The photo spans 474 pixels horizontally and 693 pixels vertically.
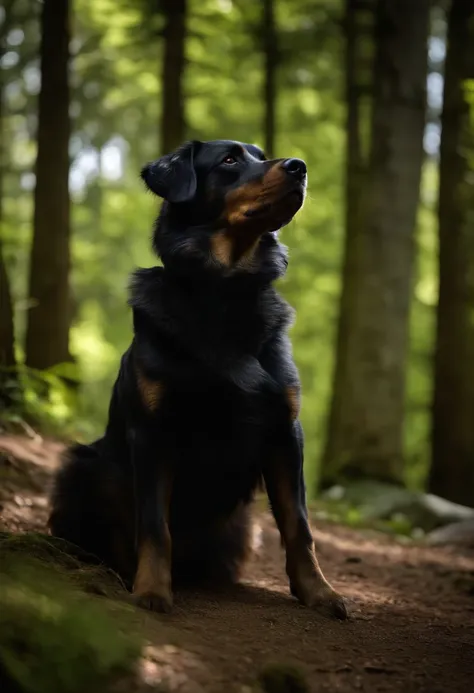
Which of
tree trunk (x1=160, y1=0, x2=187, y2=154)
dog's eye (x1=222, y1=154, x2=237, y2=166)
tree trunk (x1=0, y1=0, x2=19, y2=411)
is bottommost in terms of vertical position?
tree trunk (x1=0, y1=0, x2=19, y2=411)

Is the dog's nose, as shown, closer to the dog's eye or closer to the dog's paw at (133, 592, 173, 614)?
the dog's eye

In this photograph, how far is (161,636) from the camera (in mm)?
2797

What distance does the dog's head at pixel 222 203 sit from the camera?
404 centimetres

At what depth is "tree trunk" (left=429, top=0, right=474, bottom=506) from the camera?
11.8 m

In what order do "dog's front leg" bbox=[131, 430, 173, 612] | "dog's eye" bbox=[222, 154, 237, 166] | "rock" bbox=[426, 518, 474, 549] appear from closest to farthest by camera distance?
"dog's front leg" bbox=[131, 430, 173, 612], "dog's eye" bbox=[222, 154, 237, 166], "rock" bbox=[426, 518, 474, 549]

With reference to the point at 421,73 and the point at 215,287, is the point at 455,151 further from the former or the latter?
the point at 215,287

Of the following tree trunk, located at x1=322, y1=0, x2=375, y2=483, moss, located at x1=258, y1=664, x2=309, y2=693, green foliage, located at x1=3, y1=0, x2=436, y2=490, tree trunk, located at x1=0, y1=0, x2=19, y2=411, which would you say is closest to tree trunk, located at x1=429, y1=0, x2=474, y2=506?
tree trunk, located at x1=322, y1=0, x2=375, y2=483

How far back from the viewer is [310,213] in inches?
498

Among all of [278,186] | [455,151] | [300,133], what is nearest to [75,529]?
[278,186]

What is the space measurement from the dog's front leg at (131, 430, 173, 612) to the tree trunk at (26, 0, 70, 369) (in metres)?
5.85

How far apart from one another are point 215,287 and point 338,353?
8.64 meters

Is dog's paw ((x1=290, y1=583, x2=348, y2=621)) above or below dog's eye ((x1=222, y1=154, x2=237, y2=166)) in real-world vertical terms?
below

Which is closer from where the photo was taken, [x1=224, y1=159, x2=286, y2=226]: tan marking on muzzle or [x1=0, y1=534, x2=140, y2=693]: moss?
[x1=0, y1=534, x2=140, y2=693]: moss

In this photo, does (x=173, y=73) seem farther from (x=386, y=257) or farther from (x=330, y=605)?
(x=330, y=605)
